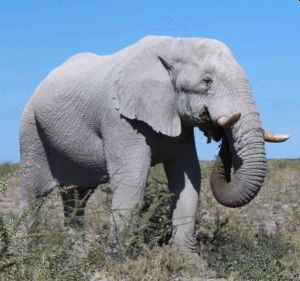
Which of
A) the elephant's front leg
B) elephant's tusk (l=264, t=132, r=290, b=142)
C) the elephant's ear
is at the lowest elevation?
the elephant's front leg

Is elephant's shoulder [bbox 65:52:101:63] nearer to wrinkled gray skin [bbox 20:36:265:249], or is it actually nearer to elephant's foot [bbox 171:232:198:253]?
wrinkled gray skin [bbox 20:36:265:249]

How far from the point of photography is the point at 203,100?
24.0ft

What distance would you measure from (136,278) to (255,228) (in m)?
3.84

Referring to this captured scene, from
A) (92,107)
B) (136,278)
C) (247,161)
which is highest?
(92,107)

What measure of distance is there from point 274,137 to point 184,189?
3.19 ft

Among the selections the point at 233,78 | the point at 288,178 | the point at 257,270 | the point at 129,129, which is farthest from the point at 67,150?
the point at 288,178

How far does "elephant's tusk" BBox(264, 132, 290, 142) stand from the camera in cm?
762

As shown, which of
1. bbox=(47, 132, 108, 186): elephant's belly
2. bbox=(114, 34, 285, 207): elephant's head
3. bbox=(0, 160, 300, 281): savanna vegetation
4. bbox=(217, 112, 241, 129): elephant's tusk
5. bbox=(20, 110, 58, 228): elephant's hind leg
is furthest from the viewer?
bbox=(20, 110, 58, 228): elephant's hind leg

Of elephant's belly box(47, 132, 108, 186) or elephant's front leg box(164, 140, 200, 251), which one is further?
elephant's belly box(47, 132, 108, 186)

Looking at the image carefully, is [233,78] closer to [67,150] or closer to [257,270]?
[257,270]

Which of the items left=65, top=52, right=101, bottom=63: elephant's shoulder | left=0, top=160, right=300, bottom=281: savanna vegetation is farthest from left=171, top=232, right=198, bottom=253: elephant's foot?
left=65, top=52, right=101, bottom=63: elephant's shoulder

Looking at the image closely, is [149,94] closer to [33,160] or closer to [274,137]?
[274,137]

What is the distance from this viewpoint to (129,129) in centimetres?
767

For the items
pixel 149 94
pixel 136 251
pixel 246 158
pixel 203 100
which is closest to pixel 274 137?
pixel 246 158
